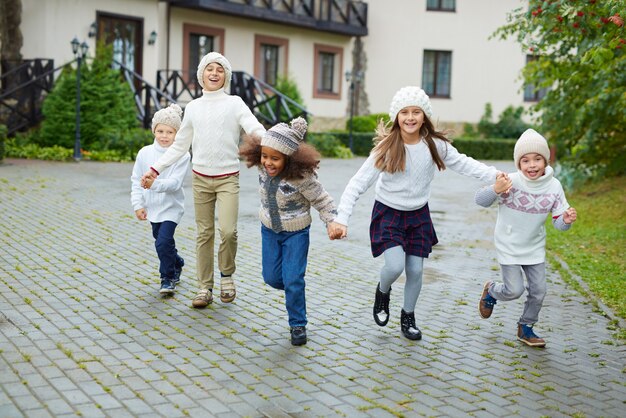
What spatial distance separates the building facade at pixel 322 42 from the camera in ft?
76.5

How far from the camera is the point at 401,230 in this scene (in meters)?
5.68

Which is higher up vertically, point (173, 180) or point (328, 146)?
point (173, 180)

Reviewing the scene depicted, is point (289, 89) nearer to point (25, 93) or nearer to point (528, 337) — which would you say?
point (25, 93)

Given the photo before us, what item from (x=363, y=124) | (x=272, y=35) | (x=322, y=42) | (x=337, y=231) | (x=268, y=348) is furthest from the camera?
(x=322, y=42)

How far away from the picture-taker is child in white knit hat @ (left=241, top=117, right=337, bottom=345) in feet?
17.9

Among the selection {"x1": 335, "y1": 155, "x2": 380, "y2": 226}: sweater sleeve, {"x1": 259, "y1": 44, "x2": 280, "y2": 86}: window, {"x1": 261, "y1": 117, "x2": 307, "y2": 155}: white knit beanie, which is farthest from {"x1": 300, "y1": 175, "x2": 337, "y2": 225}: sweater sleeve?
{"x1": 259, "y1": 44, "x2": 280, "y2": 86}: window

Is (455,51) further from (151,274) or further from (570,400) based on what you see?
(570,400)

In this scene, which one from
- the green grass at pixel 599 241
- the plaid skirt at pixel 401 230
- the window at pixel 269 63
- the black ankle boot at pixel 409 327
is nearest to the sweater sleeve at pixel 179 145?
the plaid skirt at pixel 401 230

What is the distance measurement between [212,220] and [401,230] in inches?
60.0

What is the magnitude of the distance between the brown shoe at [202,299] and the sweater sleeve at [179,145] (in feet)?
3.12

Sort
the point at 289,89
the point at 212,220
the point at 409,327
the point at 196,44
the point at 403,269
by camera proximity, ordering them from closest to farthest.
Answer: the point at 403,269 < the point at 409,327 < the point at 212,220 < the point at 196,44 < the point at 289,89

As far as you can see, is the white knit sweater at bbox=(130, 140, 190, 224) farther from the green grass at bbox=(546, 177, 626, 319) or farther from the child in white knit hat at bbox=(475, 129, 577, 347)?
the green grass at bbox=(546, 177, 626, 319)

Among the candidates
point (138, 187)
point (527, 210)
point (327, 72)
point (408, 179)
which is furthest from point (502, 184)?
point (327, 72)

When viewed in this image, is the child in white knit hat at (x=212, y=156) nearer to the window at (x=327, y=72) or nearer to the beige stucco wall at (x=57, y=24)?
the beige stucco wall at (x=57, y=24)
